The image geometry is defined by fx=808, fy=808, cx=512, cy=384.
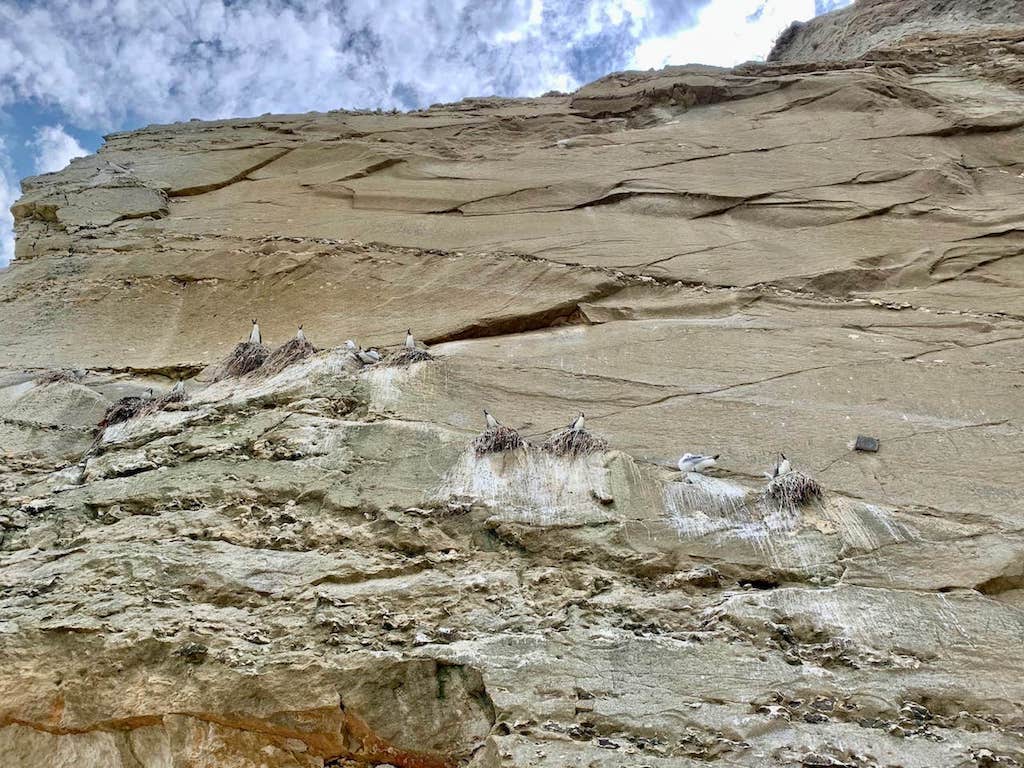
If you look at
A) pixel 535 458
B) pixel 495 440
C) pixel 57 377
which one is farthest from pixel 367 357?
pixel 57 377

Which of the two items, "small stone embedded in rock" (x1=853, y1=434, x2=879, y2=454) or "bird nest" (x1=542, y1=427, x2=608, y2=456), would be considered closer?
"bird nest" (x1=542, y1=427, x2=608, y2=456)

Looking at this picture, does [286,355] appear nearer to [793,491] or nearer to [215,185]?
[793,491]

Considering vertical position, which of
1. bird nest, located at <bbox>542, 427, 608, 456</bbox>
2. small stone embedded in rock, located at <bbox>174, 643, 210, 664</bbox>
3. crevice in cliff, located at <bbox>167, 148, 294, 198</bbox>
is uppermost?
crevice in cliff, located at <bbox>167, 148, 294, 198</bbox>

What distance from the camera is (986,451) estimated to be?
5.78 meters

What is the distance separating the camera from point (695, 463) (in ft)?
18.6

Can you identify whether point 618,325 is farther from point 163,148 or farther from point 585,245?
point 163,148

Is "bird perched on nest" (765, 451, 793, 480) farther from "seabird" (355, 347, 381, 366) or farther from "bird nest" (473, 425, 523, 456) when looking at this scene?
"seabird" (355, 347, 381, 366)

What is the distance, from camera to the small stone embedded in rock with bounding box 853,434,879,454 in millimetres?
5848

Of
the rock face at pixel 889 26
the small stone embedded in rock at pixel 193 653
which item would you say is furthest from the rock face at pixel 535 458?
the rock face at pixel 889 26

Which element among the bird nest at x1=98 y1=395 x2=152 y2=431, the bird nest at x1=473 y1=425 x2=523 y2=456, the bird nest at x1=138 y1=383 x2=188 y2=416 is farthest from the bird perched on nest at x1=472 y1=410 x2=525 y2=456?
the bird nest at x1=98 y1=395 x2=152 y2=431

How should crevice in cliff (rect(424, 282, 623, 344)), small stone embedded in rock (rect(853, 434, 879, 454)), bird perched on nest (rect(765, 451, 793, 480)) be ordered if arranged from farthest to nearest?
crevice in cliff (rect(424, 282, 623, 344)), small stone embedded in rock (rect(853, 434, 879, 454)), bird perched on nest (rect(765, 451, 793, 480))

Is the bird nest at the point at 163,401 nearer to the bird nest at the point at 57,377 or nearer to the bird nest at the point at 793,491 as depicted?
the bird nest at the point at 57,377

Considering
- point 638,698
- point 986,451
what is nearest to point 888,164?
point 986,451

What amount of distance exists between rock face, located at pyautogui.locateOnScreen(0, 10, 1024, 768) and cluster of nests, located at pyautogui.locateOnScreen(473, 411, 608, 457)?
0.51 feet
